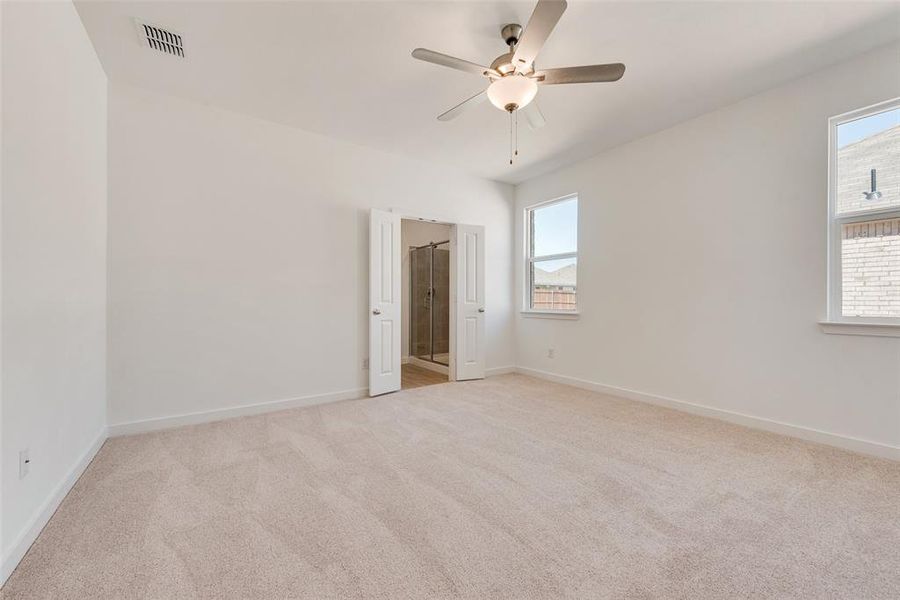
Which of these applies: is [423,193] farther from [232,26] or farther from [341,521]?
[341,521]

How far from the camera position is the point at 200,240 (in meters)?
3.05

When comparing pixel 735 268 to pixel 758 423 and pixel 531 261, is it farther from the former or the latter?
pixel 531 261

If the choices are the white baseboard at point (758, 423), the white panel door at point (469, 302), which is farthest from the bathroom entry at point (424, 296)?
the white baseboard at point (758, 423)

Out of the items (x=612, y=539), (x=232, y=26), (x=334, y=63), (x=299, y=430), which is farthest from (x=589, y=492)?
(x=232, y=26)

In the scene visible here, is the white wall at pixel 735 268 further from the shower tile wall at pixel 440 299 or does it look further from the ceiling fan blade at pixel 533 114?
the shower tile wall at pixel 440 299

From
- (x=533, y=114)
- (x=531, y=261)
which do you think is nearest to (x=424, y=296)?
(x=531, y=261)

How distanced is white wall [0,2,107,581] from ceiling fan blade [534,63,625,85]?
2382 mm

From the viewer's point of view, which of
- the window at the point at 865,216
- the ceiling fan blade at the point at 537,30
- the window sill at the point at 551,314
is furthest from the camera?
the window sill at the point at 551,314

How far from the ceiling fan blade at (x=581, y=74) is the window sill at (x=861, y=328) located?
221cm

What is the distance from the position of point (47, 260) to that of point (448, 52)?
95.9 inches

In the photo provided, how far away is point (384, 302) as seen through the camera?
3928 mm

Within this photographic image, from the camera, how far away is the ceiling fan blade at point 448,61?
6.39 feet

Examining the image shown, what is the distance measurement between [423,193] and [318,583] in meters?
3.77

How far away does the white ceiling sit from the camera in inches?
81.0
